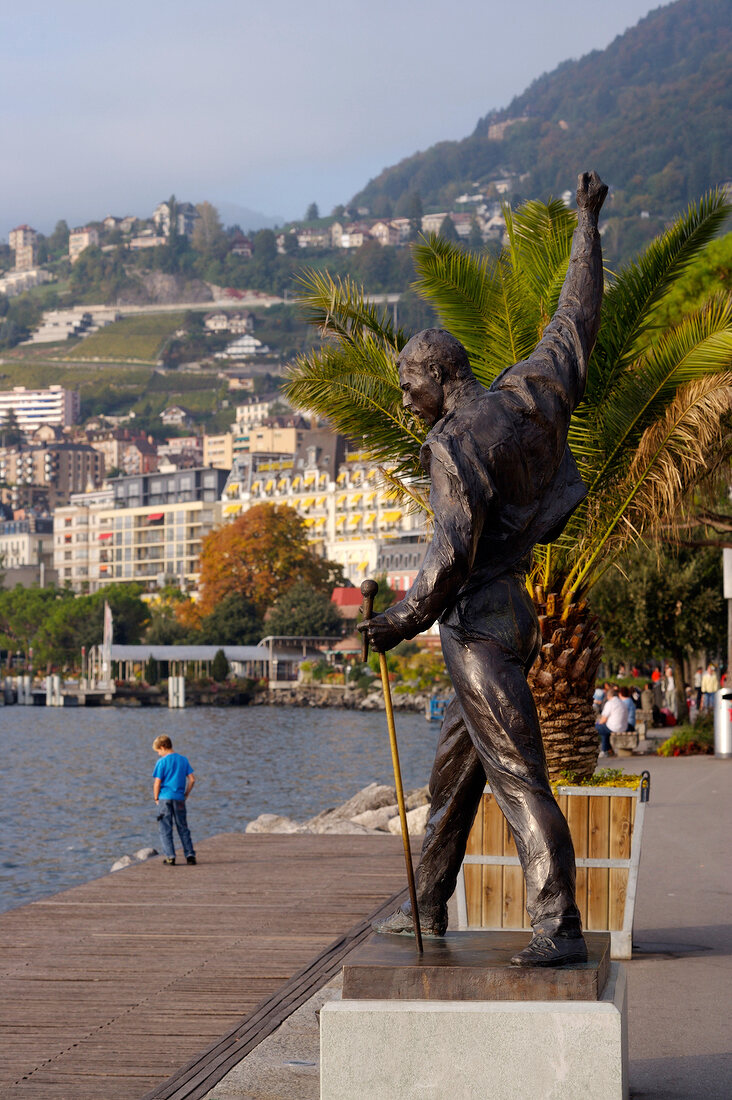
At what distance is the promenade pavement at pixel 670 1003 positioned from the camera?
5.24 meters

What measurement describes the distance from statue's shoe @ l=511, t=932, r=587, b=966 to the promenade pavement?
58 centimetres

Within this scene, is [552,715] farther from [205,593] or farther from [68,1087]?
[205,593]

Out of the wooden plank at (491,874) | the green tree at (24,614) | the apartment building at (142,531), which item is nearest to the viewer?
the wooden plank at (491,874)

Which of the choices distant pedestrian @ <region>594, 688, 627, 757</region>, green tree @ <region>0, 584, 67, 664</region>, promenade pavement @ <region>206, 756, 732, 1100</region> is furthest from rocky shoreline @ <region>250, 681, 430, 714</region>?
promenade pavement @ <region>206, 756, 732, 1100</region>

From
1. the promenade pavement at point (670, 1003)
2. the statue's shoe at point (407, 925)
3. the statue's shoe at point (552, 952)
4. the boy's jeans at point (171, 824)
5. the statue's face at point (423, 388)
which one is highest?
the statue's face at point (423, 388)

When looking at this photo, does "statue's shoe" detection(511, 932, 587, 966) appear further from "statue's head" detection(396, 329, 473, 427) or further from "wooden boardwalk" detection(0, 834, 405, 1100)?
"wooden boardwalk" detection(0, 834, 405, 1100)

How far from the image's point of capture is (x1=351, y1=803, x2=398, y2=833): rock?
16516 mm

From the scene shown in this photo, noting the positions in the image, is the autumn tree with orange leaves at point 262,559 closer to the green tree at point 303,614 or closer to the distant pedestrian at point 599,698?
the green tree at point 303,614

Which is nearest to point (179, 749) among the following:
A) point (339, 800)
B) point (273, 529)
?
point (339, 800)

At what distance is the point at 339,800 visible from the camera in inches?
1206

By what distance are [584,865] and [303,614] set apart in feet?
306

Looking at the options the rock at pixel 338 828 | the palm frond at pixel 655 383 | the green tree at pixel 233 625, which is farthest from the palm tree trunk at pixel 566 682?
the green tree at pixel 233 625

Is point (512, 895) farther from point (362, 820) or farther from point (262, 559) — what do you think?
point (262, 559)

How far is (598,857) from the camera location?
747 centimetres
